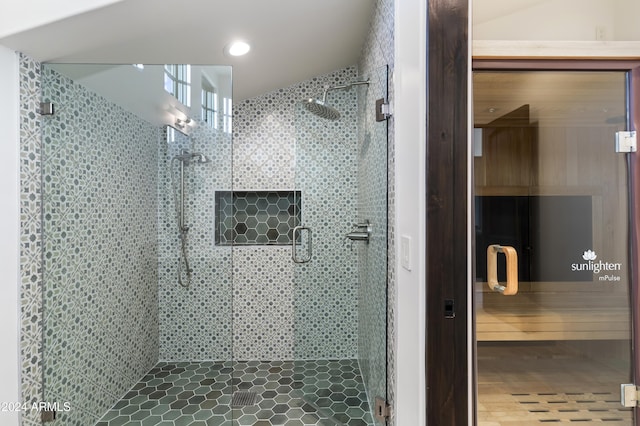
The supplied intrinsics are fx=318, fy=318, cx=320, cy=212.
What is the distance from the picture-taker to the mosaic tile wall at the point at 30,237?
4.97 feet

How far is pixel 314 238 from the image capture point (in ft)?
7.32

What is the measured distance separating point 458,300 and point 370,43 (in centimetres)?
169

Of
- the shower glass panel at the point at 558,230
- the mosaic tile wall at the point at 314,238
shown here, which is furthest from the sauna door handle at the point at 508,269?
the mosaic tile wall at the point at 314,238

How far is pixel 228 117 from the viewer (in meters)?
1.69

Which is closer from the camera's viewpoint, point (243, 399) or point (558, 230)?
point (558, 230)

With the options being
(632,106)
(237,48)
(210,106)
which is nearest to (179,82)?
(210,106)

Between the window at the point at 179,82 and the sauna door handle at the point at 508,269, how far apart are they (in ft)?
5.59

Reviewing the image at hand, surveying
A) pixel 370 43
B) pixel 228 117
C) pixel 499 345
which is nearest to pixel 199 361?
pixel 228 117

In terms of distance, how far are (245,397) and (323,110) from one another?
201 cm

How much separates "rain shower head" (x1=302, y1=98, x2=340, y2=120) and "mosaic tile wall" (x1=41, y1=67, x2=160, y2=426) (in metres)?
0.97

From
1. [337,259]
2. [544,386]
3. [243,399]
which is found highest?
[337,259]

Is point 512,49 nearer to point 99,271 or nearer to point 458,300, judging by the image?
point 458,300

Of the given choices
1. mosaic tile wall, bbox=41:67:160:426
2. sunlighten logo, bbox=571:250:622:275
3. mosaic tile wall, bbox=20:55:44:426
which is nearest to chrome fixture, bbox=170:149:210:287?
mosaic tile wall, bbox=41:67:160:426

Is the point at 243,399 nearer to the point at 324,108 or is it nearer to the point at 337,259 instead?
the point at 337,259
